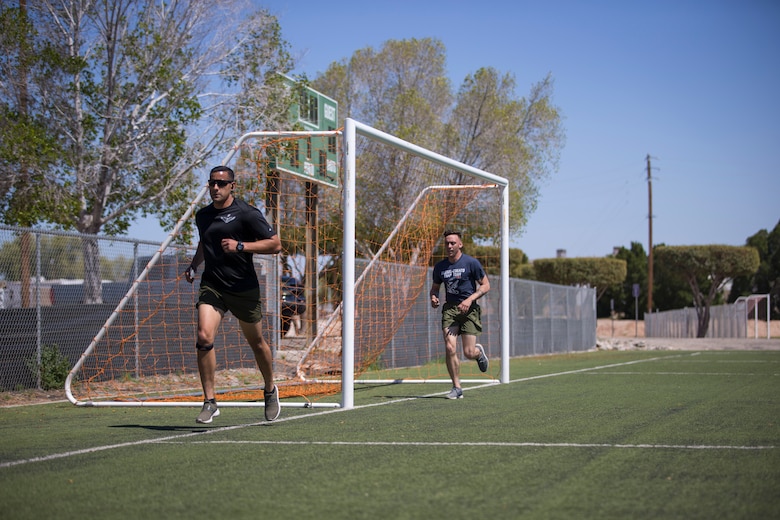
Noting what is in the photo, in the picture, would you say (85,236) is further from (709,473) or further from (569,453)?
(709,473)

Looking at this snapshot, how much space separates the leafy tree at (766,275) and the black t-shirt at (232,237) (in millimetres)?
70876

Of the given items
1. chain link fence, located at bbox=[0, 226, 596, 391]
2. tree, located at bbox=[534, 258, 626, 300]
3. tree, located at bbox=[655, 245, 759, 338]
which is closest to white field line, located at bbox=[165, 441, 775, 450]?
chain link fence, located at bbox=[0, 226, 596, 391]

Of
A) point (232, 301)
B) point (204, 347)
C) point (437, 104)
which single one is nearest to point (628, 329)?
point (437, 104)

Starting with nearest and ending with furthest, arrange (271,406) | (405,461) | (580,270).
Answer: (405,461)
(271,406)
(580,270)

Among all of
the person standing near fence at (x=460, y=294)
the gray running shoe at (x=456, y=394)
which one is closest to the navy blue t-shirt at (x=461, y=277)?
the person standing near fence at (x=460, y=294)

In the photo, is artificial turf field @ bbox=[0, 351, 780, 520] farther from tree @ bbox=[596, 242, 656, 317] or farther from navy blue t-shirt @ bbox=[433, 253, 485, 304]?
tree @ bbox=[596, 242, 656, 317]

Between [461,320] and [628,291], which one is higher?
[628,291]

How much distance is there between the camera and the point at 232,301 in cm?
792

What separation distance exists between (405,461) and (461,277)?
583cm

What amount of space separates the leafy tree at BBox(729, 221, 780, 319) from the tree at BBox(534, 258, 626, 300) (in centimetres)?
1461

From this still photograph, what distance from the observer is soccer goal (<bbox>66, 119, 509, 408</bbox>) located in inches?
432

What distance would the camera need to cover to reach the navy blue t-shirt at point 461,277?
37.7ft

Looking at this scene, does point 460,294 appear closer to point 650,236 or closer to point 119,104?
point 119,104

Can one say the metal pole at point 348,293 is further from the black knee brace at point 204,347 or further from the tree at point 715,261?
the tree at point 715,261
